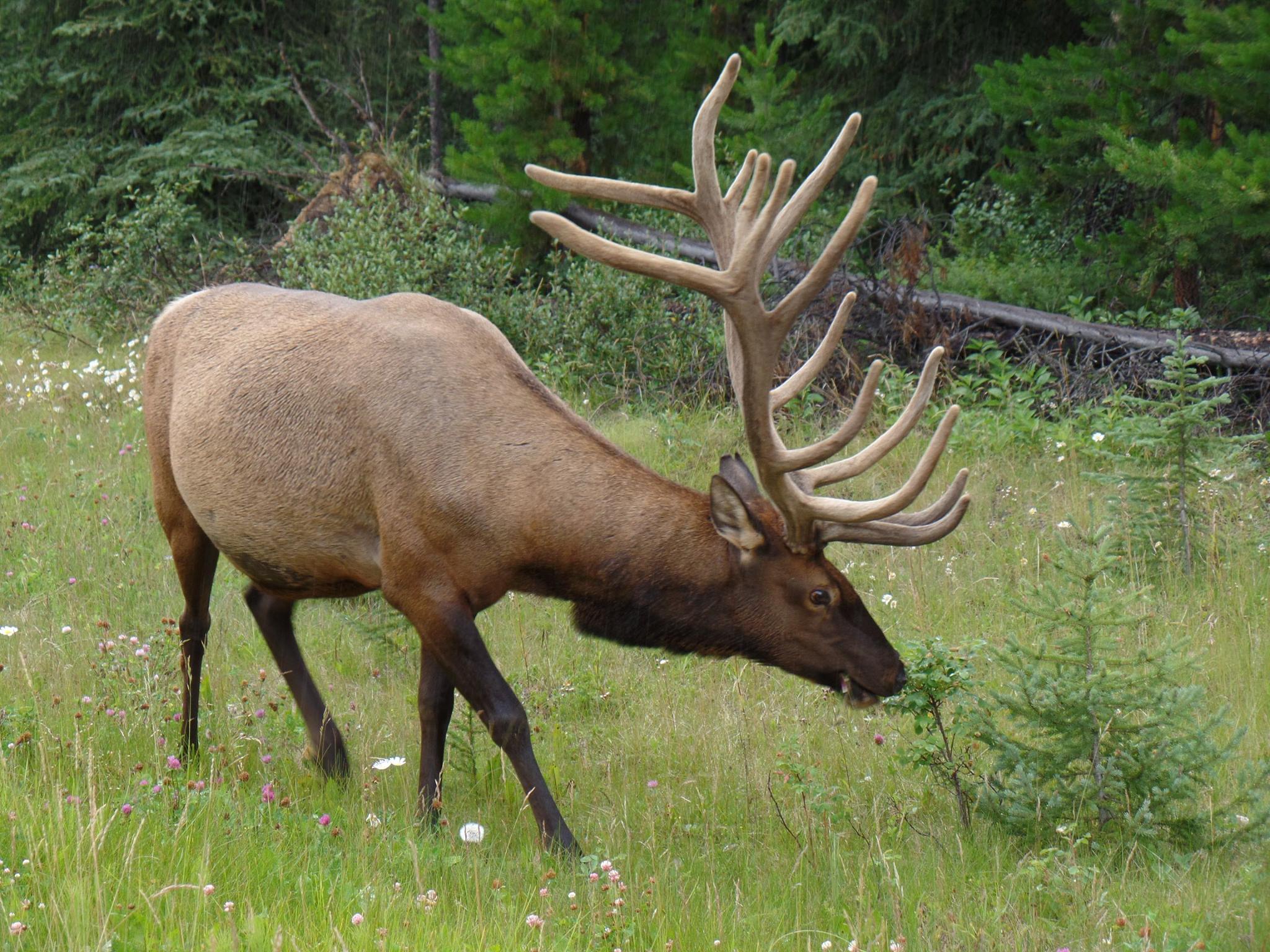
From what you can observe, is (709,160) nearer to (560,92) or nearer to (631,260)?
(631,260)

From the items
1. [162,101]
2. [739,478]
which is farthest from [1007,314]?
[162,101]

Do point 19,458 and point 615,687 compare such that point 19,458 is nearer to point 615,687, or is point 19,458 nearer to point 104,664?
point 104,664

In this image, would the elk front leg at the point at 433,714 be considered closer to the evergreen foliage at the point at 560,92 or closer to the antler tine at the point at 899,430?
the antler tine at the point at 899,430

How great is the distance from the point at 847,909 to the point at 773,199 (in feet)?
6.61

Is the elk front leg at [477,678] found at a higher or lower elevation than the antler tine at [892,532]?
lower

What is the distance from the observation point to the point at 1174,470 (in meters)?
6.56

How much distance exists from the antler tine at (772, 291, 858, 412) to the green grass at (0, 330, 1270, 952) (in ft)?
3.38

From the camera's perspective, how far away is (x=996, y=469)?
26.4 ft

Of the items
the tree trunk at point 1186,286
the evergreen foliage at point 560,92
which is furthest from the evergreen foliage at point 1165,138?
the evergreen foliage at point 560,92

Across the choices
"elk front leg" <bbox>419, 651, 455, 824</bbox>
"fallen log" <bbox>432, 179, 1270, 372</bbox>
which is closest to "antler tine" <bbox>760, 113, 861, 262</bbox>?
"elk front leg" <bbox>419, 651, 455, 824</bbox>

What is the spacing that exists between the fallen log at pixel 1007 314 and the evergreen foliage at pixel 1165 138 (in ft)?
1.46

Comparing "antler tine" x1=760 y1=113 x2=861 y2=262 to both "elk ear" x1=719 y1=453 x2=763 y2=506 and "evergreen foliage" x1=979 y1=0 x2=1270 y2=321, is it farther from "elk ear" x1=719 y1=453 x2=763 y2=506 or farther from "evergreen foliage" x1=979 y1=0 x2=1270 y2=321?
"evergreen foliage" x1=979 y1=0 x2=1270 y2=321

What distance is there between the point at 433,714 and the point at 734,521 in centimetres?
132

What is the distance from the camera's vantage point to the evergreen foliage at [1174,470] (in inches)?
250
